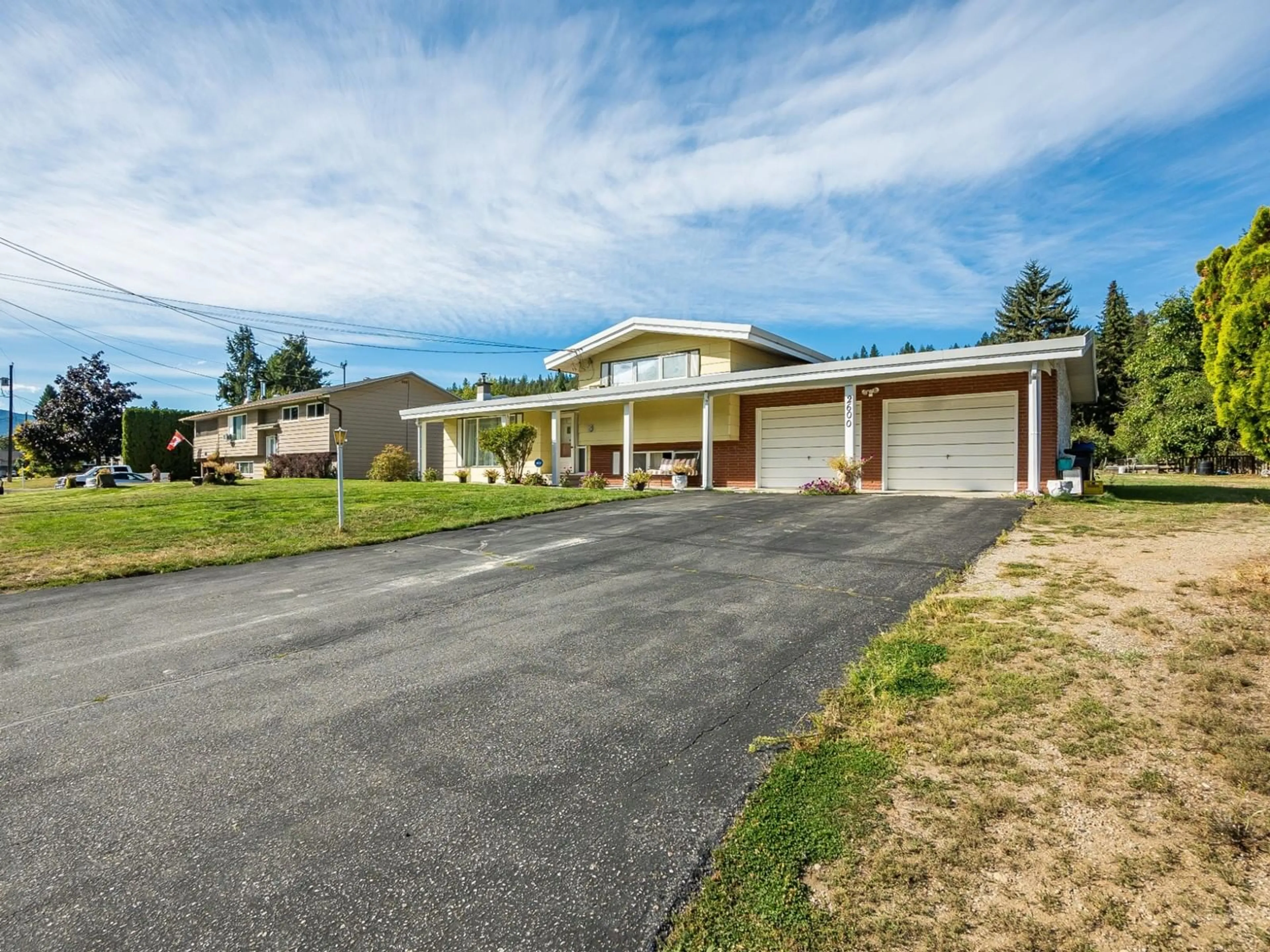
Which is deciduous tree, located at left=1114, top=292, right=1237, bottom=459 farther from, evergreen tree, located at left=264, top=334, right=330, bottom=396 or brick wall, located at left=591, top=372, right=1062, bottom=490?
evergreen tree, located at left=264, top=334, right=330, bottom=396

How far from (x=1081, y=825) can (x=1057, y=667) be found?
1643 millimetres

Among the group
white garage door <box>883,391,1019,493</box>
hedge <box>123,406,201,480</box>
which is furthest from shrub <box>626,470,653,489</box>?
hedge <box>123,406,201,480</box>

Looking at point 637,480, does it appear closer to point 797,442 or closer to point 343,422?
point 797,442

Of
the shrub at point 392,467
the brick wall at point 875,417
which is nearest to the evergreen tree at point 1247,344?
the brick wall at point 875,417

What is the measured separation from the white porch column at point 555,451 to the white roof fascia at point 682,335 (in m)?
2.80

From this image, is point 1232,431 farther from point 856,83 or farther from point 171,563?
point 171,563

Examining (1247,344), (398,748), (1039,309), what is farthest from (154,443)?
(1039,309)

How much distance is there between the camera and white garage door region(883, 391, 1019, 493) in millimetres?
14102

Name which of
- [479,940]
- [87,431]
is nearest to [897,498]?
[479,940]

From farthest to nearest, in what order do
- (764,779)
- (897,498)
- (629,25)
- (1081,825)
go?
(897,498) → (629,25) → (764,779) → (1081,825)

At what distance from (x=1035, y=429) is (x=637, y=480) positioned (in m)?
9.76

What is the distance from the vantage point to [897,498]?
41.7ft

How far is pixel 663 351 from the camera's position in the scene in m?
20.9

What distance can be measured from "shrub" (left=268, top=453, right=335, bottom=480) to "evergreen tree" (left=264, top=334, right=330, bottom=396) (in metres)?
37.5
